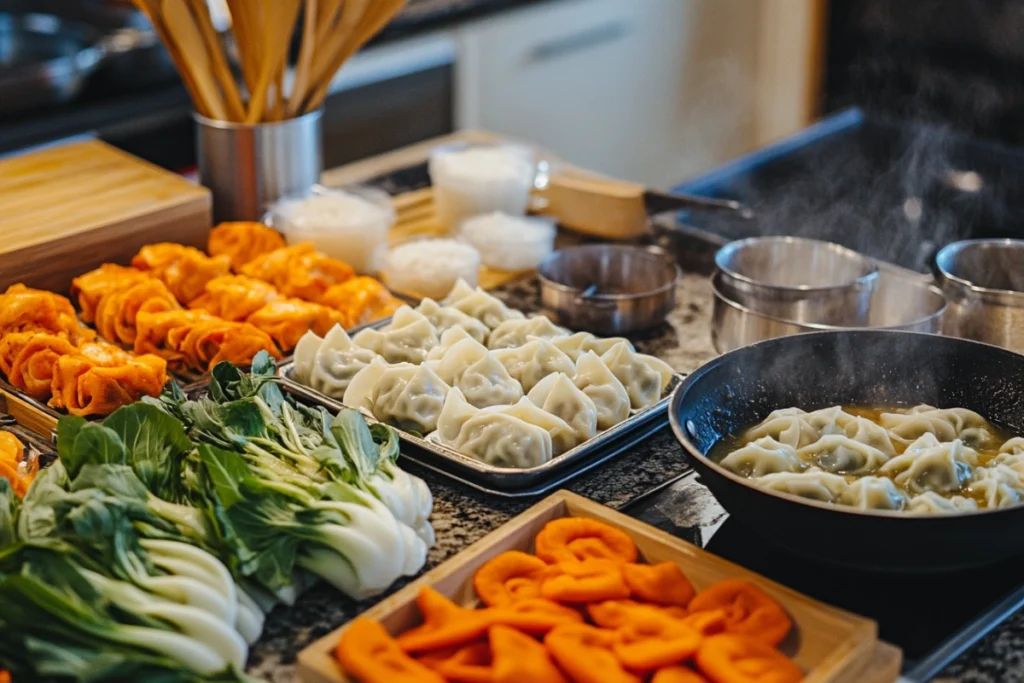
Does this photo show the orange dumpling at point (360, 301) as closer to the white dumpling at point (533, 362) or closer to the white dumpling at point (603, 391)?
the white dumpling at point (533, 362)

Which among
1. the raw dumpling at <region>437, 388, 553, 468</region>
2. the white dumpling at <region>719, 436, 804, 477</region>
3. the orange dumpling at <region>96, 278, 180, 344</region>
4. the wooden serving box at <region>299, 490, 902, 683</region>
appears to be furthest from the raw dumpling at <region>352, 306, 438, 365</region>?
the white dumpling at <region>719, 436, 804, 477</region>

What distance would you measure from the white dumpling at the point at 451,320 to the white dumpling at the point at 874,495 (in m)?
0.74

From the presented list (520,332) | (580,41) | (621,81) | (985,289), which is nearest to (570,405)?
(520,332)

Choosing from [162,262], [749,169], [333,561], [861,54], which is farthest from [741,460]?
[861,54]

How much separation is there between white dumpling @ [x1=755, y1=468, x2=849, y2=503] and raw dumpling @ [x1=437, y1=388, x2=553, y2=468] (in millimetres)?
323

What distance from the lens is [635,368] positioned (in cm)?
190

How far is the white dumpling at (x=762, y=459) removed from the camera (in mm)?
1592

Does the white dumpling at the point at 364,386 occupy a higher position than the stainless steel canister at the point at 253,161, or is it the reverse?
the stainless steel canister at the point at 253,161

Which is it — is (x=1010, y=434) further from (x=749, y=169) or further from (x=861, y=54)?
(x=861, y=54)

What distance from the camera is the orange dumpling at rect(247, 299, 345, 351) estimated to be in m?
2.07

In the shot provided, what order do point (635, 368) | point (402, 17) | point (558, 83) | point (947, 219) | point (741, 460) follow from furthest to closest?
1. point (558, 83)
2. point (402, 17)
3. point (947, 219)
4. point (635, 368)
5. point (741, 460)

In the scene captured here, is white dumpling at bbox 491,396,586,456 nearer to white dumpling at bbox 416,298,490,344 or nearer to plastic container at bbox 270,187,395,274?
white dumpling at bbox 416,298,490,344

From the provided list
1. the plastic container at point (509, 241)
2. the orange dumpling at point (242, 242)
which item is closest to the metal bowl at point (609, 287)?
the plastic container at point (509, 241)

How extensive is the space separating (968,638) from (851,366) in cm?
52
